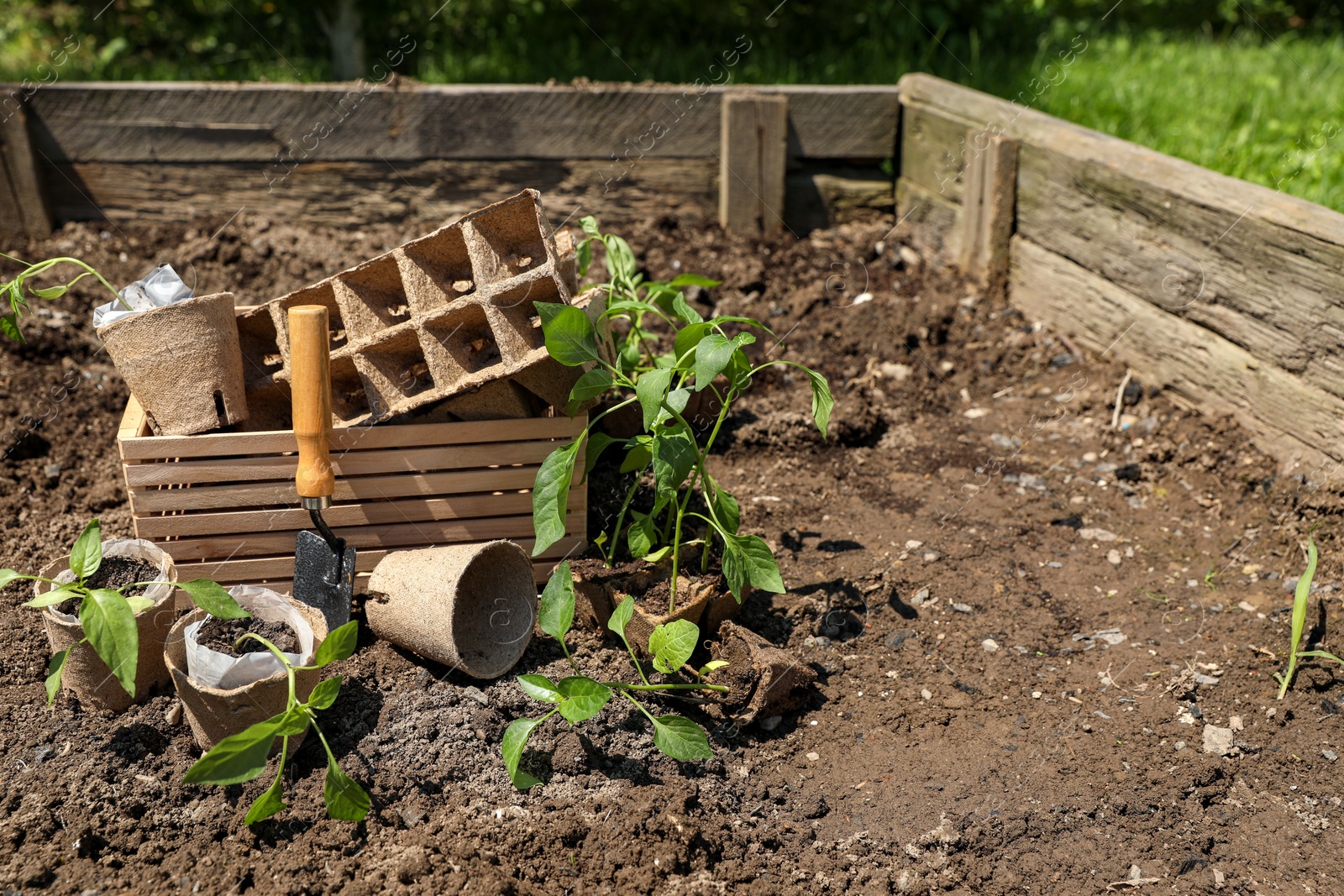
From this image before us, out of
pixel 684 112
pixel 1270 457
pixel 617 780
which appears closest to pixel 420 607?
pixel 617 780

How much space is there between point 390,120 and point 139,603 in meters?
2.82

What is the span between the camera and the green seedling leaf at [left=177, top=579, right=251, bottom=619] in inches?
84.4

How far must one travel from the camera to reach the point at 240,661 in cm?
221

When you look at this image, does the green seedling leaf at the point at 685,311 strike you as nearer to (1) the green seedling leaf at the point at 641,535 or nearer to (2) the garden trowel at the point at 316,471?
(1) the green seedling leaf at the point at 641,535

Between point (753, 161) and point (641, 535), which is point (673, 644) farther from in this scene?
point (753, 161)

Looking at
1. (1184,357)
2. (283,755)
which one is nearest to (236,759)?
(283,755)

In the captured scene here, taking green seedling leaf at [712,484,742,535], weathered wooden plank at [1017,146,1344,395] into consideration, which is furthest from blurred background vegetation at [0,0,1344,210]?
green seedling leaf at [712,484,742,535]

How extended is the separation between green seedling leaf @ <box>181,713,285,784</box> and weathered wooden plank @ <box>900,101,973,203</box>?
349cm

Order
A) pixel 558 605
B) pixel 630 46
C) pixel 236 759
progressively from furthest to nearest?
pixel 630 46, pixel 558 605, pixel 236 759

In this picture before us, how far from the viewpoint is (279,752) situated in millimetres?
2264

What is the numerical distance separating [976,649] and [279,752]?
5.63 ft

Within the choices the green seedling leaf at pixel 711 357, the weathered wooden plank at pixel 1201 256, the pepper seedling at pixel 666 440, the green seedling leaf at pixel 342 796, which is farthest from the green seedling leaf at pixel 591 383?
the weathered wooden plank at pixel 1201 256

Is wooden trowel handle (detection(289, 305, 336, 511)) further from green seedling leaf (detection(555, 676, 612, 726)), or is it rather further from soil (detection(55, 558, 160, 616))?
green seedling leaf (detection(555, 676, 612, 726))

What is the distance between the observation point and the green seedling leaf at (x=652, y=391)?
2311 mm
